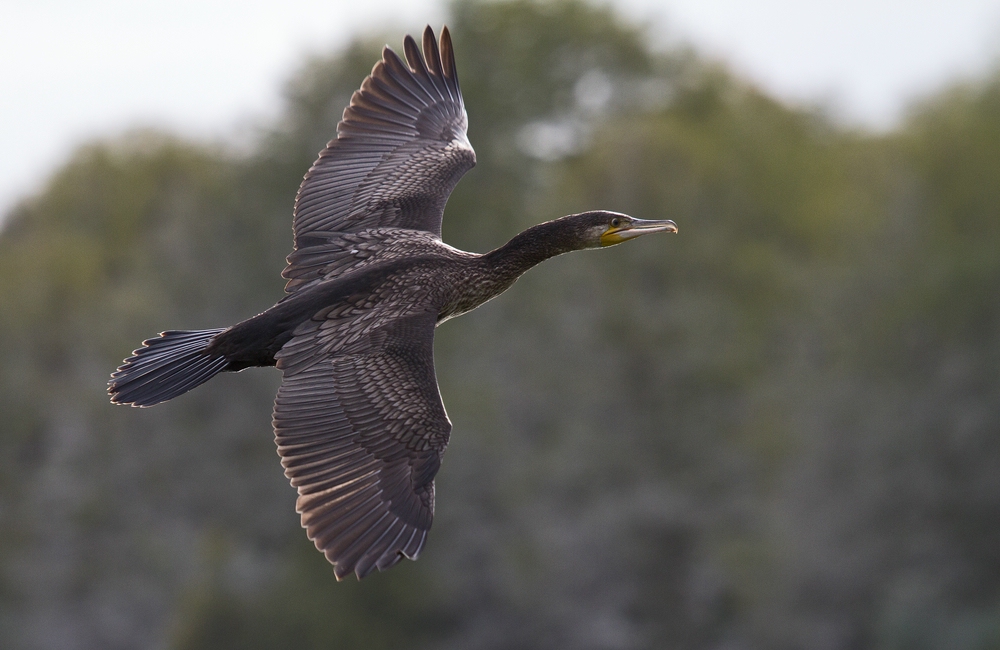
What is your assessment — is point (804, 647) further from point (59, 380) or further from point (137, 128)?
point (137, 128)

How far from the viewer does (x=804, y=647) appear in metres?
34.3

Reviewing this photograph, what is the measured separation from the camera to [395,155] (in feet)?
38.4

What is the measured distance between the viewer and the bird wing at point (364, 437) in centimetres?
916

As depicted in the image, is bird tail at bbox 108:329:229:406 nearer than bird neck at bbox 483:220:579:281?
Yes

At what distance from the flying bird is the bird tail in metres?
0.01

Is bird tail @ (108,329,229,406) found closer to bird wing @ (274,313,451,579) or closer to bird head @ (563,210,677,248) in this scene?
bird wing @ (274,313,451,579)

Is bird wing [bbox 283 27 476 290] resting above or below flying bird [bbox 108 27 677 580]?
above

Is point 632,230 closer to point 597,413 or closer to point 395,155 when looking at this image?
point 395,155

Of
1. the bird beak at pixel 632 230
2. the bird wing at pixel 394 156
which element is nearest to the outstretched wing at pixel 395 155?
the bird wing at pixel 394 156

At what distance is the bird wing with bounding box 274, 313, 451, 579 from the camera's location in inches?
361

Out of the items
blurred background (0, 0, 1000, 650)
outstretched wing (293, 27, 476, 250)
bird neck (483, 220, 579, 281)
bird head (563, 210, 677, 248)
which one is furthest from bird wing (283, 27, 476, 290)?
blurred background (0, 0, 1000, 650)

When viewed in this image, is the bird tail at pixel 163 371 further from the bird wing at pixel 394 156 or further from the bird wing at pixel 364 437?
the bird wing at pixel 394 156

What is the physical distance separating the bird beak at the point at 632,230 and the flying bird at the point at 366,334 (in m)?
0.01

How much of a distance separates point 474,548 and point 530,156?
13.0 metres
